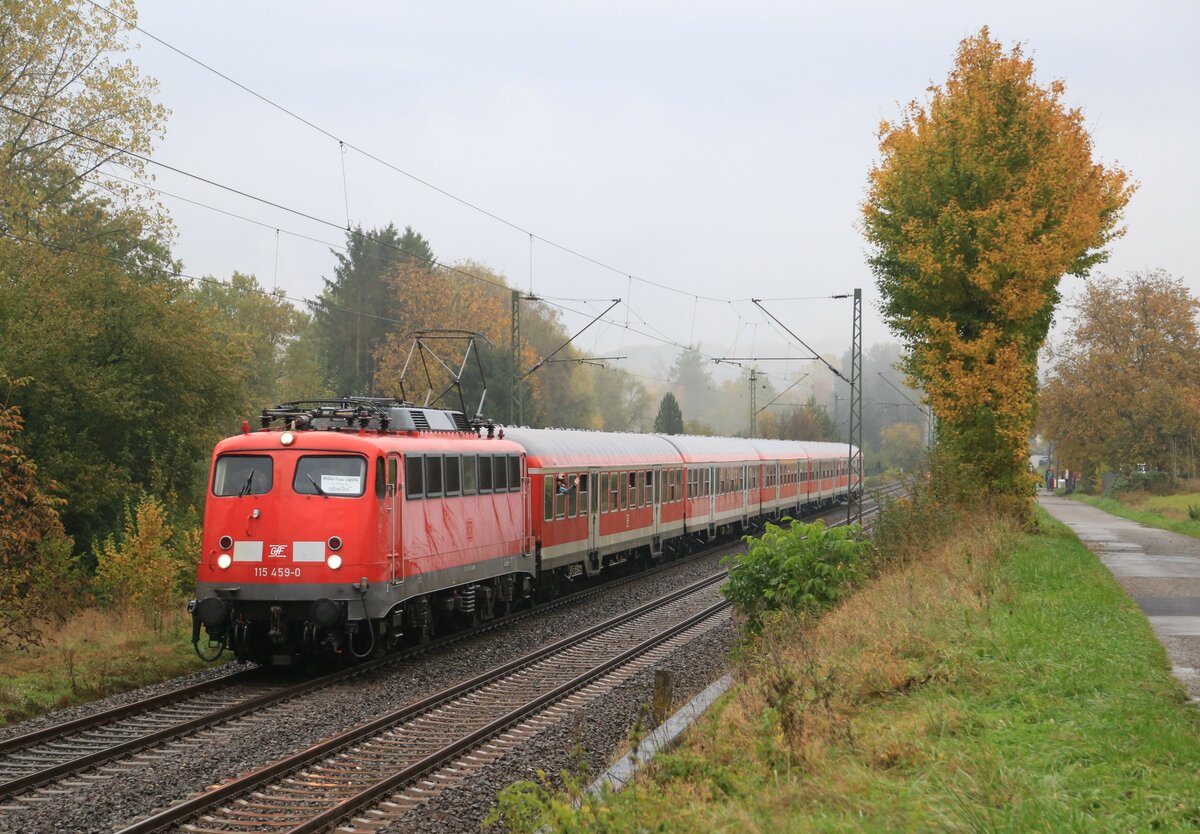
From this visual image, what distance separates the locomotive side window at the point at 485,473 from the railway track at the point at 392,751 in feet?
8.95

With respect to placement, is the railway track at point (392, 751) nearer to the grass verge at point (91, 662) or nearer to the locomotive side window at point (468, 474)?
the locomotive side window at point (468, 474)

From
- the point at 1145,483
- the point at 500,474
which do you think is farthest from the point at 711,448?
the point at 1145,483

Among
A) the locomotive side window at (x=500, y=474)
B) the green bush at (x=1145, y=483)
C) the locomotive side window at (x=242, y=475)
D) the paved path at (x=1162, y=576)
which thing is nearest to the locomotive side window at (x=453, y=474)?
the locomotive side window at (x=500, y=474)

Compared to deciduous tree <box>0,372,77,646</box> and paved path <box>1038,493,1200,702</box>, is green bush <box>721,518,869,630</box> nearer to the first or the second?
paved path <box>1038,493,1200,702</box>

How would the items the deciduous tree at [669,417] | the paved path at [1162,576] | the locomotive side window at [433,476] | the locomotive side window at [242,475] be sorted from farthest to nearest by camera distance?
the deciduous tree at [669,417], the locomotive side window at [433,476], the locomotive side window at [242,475], the paved path at [1162,576]

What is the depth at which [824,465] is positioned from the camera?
192ft

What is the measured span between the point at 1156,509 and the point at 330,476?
1431 inches

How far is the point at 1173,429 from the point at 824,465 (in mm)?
15304

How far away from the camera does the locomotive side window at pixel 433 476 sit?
1662 cm

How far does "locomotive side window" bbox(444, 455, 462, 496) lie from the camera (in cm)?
1744

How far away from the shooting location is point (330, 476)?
1488 cm

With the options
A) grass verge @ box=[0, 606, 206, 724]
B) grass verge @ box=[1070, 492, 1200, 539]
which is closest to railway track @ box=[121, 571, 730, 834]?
grass verge @ box=[0, 606, 206, 724]

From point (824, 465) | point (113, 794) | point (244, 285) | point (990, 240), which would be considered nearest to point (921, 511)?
point (990, 240)

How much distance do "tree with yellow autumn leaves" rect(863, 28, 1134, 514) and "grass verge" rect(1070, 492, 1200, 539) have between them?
6525mm
